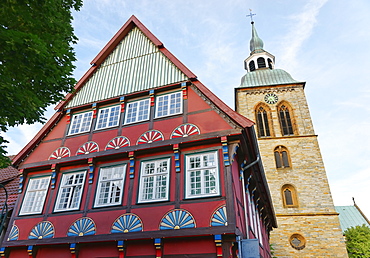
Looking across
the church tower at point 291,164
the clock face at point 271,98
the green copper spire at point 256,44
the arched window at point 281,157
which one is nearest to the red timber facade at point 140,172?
the church tower at point 291,164

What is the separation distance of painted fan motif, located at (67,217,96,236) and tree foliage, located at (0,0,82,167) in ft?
12.3

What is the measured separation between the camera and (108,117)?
12.1 metres

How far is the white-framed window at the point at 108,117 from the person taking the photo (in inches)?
467

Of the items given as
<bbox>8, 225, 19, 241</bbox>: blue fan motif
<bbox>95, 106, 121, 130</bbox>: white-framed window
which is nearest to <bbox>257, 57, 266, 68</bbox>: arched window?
<bbox>95, 106, 121, 130</bbox>: white-framed window

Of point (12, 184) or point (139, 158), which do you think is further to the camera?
→ point (12, 184)

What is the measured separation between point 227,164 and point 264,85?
27184mm

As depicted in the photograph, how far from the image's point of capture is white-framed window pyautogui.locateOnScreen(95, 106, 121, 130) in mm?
11861

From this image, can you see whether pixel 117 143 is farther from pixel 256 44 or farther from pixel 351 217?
pixel 351 217

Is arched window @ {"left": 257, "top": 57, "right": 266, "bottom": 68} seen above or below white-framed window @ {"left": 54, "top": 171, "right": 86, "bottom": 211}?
above

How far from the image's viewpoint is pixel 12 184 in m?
14.0

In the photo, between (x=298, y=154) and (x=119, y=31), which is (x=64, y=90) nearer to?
(x=119, y=31)

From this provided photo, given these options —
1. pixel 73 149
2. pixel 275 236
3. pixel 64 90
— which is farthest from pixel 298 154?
pixel 64 90

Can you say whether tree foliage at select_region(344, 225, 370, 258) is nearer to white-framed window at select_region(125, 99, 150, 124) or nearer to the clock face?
the clock face

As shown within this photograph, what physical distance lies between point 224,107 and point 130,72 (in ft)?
16.9
